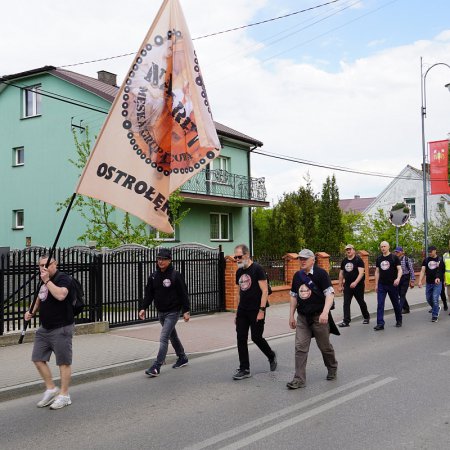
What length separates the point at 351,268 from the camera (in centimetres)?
1176

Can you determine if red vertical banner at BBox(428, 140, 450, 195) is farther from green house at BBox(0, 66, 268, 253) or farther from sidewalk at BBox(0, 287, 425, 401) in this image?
sidewalk at BBox(0, 287, 425, 401)

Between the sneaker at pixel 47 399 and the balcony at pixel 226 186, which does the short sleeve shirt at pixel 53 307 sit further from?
the balcony at pixel 226 186

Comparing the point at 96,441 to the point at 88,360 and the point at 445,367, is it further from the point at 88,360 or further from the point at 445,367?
the point at 445,367

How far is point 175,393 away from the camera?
21.0 ft

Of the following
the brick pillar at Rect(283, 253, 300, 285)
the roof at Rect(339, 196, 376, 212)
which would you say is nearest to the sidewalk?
the brick pillar at Rect(283, 253, 300, 285)

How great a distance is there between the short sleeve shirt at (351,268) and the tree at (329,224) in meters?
18.5

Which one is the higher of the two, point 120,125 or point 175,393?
point 120,125

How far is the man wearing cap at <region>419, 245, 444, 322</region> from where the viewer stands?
1246 centimetres

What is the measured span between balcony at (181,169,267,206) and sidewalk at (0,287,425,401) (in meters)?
9.32

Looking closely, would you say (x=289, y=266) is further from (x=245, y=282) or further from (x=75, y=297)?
(x=75, y=297)

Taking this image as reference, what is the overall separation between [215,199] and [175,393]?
1636 centimetres

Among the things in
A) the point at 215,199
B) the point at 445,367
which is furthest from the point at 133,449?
the point at 215,199

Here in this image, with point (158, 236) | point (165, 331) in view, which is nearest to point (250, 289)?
point (165, 331)

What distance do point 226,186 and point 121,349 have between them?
15600 mm
